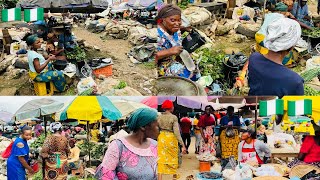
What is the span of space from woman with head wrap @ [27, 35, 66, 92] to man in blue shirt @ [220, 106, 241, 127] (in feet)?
16.2

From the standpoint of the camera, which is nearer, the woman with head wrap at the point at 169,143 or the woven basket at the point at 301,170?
the woman with head wrap at the point at 169,143

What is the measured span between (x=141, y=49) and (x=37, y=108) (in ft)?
27.5

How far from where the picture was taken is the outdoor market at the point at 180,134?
448 cm

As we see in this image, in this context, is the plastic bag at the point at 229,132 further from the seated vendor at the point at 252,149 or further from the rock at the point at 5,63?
the rock at the point at 5,63

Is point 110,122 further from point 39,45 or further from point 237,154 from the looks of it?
point 39,45

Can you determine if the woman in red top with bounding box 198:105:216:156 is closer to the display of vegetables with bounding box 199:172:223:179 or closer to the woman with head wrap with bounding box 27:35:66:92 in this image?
the display of vegetables with bounding box 199:172:223:179

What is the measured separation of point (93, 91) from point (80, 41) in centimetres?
469

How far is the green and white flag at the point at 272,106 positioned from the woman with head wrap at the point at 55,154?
4.75ft

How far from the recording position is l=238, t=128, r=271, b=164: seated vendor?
16.8ft

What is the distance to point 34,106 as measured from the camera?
14.8 feet

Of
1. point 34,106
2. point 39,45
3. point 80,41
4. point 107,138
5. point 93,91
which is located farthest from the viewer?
point 80,41

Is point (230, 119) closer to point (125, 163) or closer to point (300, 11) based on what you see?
point (125, 163)

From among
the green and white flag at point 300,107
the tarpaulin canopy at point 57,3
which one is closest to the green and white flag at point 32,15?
the green and white flag at point 300,107

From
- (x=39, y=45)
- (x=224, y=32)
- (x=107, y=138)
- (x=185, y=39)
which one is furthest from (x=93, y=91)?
(x=224, y=32)
